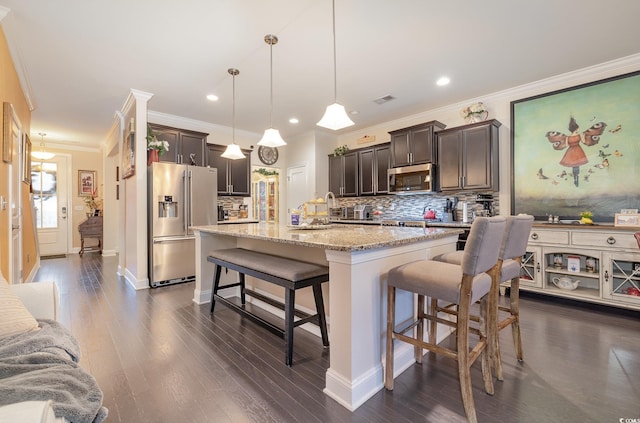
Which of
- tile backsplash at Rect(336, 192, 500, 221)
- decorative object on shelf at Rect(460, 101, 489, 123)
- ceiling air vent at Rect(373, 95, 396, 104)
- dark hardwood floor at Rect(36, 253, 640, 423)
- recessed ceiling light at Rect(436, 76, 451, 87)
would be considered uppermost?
ceiling air vent at Rect(373, 95, 396, 104)

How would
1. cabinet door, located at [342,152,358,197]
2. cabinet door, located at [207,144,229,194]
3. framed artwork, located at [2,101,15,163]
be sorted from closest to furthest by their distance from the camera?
framed artwork, located at [2,101,15,163], cabinet door, located at [207,144,229,194], cabinet door, located at [342,152,358,197]

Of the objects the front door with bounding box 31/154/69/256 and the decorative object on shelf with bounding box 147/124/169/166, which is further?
the front door with bounding box 31/154/69/256

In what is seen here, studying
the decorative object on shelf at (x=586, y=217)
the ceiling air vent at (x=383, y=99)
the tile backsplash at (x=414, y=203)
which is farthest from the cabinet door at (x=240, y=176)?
the decorative object on shelf at (x=586, y=217)

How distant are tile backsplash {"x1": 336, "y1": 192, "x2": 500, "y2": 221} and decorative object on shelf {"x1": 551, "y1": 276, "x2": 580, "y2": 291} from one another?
1.15 metres

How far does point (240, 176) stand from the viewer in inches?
225

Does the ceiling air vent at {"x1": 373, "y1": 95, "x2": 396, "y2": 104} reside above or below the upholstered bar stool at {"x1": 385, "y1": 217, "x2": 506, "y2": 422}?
above

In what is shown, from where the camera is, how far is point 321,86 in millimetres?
3902

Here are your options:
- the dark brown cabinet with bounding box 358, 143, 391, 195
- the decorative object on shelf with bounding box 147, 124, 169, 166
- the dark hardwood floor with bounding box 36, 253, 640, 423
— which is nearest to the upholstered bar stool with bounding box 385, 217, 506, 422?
the dark hardwood floor with bounding box 36, 253, 640, 423

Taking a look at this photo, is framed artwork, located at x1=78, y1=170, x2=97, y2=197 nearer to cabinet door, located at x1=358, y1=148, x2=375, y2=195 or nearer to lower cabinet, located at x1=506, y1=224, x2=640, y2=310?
cabinet door, located at x1=358, y1=148, x2=375, y2=195

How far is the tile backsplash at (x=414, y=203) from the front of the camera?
14.5ft

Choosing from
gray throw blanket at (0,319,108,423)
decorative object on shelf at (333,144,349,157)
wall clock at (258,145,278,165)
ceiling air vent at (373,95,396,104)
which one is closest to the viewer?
gray throw blanket at (0,319,108,423)

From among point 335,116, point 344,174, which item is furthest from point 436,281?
point 344,174

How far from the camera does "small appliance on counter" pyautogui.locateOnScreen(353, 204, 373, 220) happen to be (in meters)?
5.75

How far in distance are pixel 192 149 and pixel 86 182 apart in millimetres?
4399
